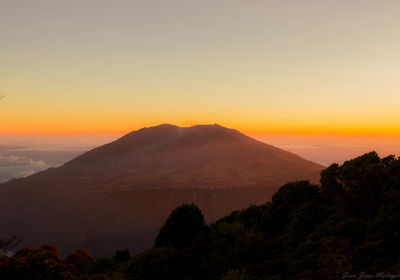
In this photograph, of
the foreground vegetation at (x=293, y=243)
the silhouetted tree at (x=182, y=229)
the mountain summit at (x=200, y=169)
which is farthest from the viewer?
the mountain summit at (x=200, y=169)

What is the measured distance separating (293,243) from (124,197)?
100399 mm

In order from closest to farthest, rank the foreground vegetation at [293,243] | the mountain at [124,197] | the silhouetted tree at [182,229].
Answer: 1. the foreground vegetation at [293,243]
2. the silhouetted tree at [182,229]
3. the mountain at [124,197]

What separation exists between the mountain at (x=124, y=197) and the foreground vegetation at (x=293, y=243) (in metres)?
55.4

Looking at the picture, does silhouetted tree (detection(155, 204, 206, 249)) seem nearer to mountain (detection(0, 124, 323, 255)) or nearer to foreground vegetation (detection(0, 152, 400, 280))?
foreground vegetation (detection(0, 152, 400, 280))

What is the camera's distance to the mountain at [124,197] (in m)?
94.8

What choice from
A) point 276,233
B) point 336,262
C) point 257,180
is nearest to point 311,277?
point 336,262

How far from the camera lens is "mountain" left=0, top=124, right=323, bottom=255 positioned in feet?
311

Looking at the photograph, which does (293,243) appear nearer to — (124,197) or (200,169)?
(124,197)

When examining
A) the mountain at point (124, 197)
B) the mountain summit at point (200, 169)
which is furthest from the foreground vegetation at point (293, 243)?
the mountain summit at point (200, 169)

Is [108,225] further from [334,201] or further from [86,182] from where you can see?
[334,201]

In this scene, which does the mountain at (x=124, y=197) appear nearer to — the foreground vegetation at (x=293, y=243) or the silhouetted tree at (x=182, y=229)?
the silhouetted tree at (x=182, y=229)

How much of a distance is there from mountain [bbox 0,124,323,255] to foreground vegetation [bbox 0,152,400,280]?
182 feet

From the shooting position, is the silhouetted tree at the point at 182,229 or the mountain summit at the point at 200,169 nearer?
the silhouetted tree at the point at 182,229

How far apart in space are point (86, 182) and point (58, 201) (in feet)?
72.3
